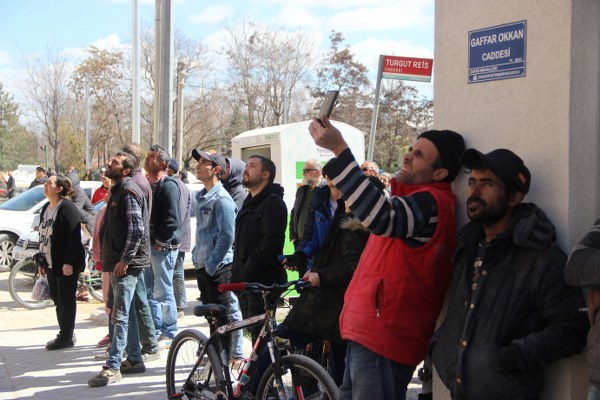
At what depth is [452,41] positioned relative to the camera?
357 cm

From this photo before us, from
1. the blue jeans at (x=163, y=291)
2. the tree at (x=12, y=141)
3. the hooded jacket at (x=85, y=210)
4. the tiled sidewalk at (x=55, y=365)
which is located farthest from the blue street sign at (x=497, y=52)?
the tree at (x=12, y=141)

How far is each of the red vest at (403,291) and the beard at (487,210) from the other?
263 millimetres

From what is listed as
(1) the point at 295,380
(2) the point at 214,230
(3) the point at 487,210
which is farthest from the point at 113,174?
(3) the point at 487,210

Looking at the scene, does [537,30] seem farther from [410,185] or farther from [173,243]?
[173,243]

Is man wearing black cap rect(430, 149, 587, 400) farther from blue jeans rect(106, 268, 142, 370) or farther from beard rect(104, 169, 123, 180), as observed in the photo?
beard rect(104, 169, 123, 180)

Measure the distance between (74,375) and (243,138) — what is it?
8.68 m

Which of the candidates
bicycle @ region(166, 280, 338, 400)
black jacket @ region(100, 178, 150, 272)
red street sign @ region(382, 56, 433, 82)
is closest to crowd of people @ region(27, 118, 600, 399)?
bicycle @ region(166, 280, 338, 400)

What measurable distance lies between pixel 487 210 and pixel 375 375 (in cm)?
91

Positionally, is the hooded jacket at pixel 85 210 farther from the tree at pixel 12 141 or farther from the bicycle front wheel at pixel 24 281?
the tree at pixel 12 141

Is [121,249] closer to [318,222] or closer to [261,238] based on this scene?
[261,238]

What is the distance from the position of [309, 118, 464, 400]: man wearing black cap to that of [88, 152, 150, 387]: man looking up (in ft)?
11.7

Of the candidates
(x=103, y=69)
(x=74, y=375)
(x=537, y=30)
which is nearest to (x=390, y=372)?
(x=537, y=30)

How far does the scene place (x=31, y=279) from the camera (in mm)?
10906

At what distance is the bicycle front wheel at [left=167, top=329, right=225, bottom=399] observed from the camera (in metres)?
4.71
